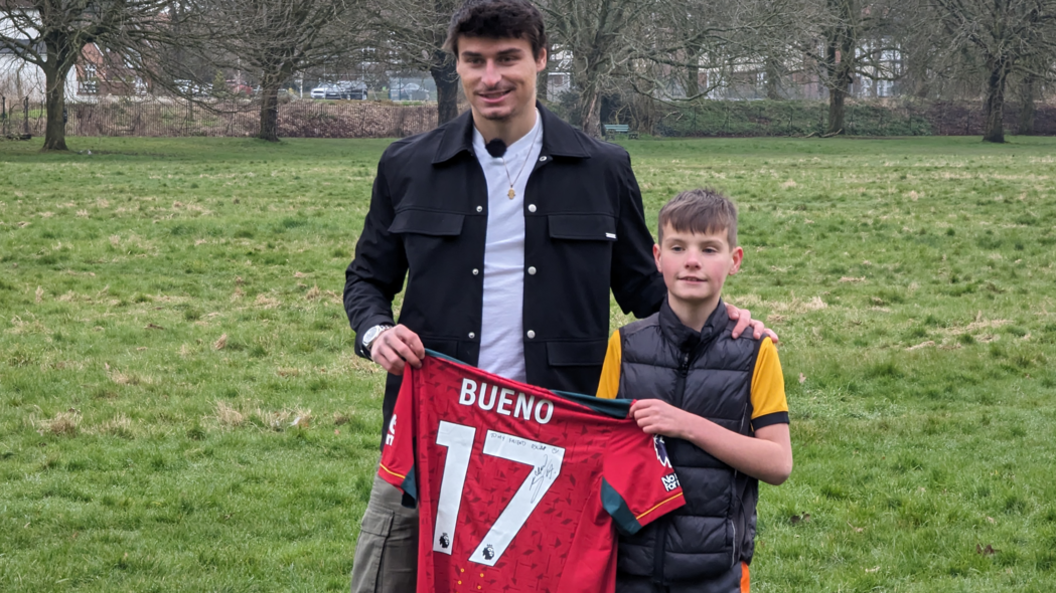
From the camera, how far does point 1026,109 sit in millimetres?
56781

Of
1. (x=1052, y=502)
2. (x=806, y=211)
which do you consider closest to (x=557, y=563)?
(x=1052, y=502)

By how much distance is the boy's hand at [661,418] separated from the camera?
2.94m

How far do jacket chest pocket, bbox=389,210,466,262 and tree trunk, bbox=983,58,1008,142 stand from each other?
155 ft

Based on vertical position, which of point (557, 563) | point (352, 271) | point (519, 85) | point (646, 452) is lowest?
point (557, 563)

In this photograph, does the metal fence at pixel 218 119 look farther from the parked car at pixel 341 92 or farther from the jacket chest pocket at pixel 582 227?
the jacket chest pocket at pixel 582 227

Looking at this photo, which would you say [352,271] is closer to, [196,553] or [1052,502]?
[196,553]

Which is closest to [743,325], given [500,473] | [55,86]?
[500,473]

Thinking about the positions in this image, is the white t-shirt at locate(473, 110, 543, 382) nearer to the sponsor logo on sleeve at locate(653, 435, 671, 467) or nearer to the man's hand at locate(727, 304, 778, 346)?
the sponsor logo on sleeve at locate(653, 435, 671, 467)

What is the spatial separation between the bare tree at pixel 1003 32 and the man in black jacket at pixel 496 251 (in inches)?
1754

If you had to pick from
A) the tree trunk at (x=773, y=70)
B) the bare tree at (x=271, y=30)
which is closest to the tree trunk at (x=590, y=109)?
the tree trunk at (x=773, y=70)

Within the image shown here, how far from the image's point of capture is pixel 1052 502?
21.2 feet

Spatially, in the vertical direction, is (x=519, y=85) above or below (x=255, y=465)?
above

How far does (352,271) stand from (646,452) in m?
1.13

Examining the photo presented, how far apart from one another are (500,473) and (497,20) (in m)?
1.31
